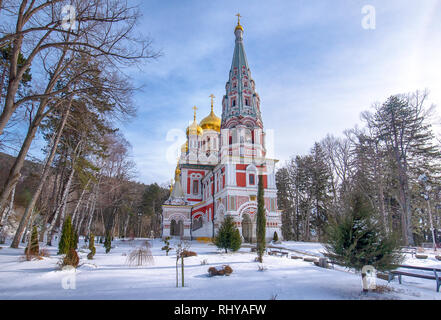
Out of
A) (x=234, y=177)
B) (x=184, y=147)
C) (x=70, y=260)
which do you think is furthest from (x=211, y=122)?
(x=70, y=260)

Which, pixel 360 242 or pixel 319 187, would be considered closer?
pixel 360 242

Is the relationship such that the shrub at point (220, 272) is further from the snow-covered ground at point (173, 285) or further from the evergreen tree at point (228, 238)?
the evergreen tree at point (228, 238)

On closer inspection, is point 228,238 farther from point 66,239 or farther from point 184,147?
point 184,147

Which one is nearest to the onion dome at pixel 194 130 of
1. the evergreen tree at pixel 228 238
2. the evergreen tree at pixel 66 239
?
the evergreen tree at pixel 228 238

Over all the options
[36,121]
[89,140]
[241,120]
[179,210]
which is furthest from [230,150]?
[36,121]

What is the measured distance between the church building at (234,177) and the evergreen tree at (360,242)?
1405 centimetres

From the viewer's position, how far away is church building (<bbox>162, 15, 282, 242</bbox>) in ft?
81.9

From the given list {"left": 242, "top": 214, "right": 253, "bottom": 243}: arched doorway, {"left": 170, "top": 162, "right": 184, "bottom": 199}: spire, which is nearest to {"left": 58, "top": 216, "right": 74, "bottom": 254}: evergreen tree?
{"left": 242, "top": 214, "right": 253, "bottom": 243}: arched doorway

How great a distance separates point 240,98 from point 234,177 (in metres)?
8.99

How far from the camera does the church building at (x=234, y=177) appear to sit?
81.9ft

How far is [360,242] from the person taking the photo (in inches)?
245

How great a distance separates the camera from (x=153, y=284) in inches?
250

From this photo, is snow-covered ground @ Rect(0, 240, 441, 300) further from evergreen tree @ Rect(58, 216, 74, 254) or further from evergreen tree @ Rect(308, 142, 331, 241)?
evergreen tree @ Rect(308, 142, 331, 241)

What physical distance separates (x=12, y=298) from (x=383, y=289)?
7698 millimetres
